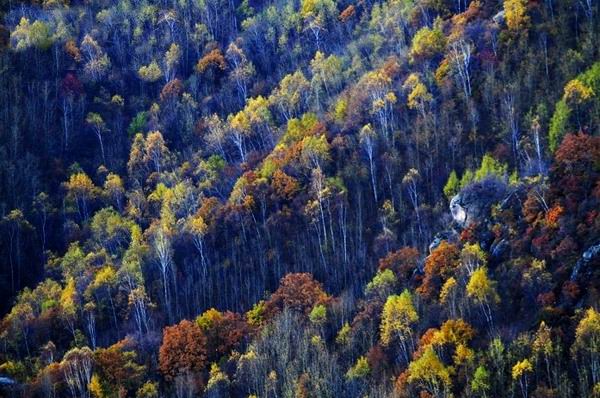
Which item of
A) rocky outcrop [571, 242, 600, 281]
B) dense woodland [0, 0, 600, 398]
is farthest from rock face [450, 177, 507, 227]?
rocky outcrop [571, 242, 600, 281]

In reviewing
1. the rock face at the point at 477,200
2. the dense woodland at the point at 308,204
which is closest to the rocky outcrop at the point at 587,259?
the dense woodland at the point at 308,204

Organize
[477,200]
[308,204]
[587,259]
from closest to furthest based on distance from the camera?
1. [587,259]
2. [477,200]
3. [308,204]

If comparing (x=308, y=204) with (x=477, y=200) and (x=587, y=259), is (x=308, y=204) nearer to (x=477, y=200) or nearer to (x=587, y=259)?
(x=477, y=200)

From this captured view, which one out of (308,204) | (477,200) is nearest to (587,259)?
(477,200)

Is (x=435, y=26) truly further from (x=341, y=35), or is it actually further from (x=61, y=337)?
(x=61, y=337)

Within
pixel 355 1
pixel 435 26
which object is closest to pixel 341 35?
pixel 355 1

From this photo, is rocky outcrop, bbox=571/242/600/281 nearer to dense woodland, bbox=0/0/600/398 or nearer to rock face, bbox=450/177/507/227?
dense woodland, bbox=0/0/600/398

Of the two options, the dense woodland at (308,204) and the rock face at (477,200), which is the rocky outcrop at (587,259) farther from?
the rock face at (477,200)
